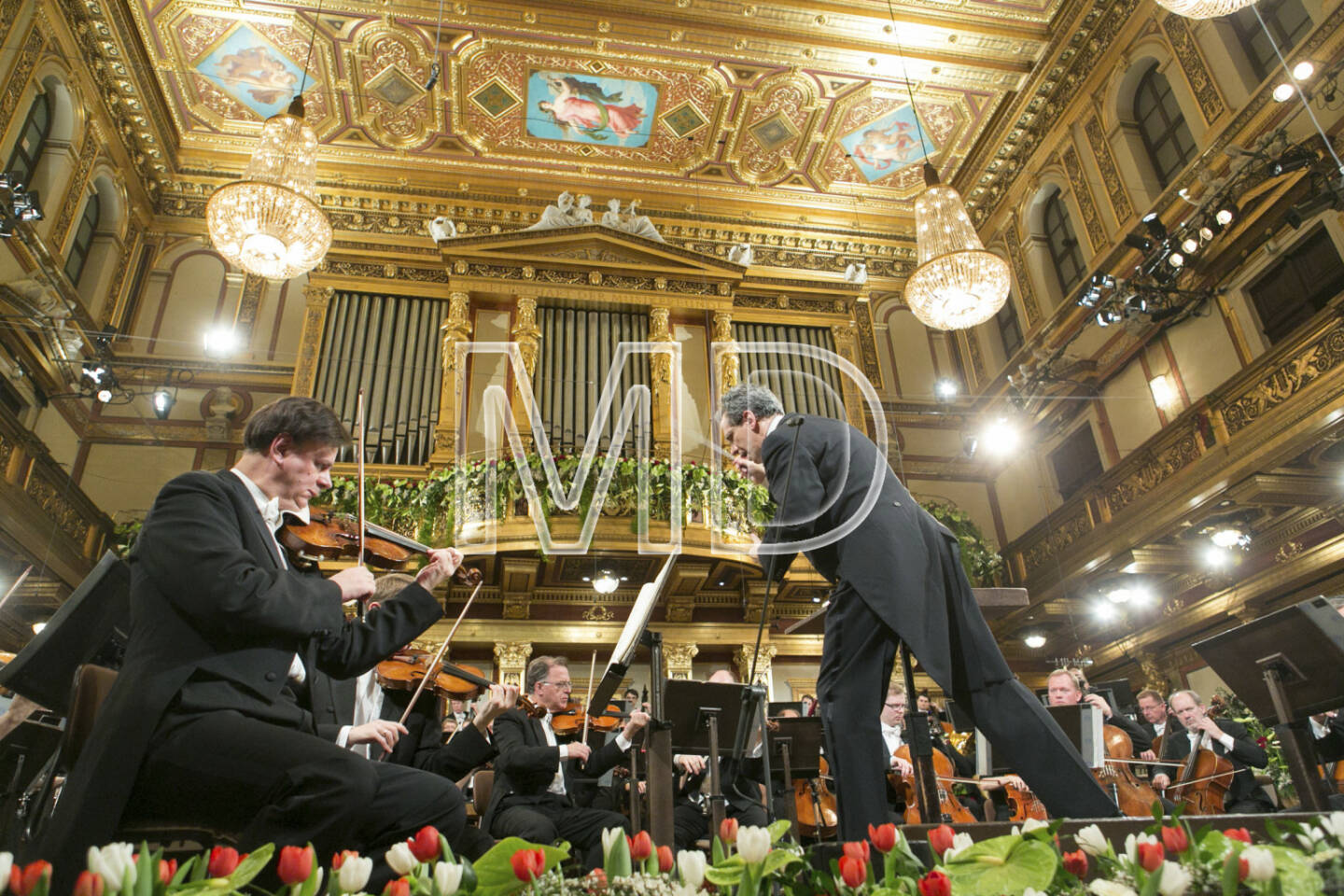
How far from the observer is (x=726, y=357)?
10602 mm

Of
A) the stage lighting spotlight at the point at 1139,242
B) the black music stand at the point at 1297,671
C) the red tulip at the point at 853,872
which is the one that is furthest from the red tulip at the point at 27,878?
the stage lighting spotlight at the point at 1139,242

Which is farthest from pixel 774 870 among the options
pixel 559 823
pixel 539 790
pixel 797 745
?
pixel 797 745

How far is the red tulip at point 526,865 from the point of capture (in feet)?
3.68

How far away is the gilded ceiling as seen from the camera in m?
11.0

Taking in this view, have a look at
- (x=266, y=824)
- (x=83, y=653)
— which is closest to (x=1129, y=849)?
(x=266, y=824)

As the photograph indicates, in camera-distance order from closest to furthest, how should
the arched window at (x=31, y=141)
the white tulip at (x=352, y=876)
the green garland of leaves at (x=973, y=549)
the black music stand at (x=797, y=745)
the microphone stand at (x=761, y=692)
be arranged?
the white tulip at (x=352, y=876)
the microphone stand at (x=761, y=692)
the black music stand at (x=797, y=745)
the arched window at (x=31, y=141)
the green garland of leaves at (x=973, y=549)

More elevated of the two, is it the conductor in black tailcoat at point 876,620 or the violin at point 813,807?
the conductor in black tailcoat at point 876,620

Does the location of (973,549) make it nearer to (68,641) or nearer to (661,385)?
(661,385)

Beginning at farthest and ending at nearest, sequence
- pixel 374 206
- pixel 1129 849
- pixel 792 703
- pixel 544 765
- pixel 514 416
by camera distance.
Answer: pixel 374 206 → pixel 514 416 → pixel 792 703 → pixel 544 765 → pixel 1129 849

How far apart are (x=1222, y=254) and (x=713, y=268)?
18.6 feet

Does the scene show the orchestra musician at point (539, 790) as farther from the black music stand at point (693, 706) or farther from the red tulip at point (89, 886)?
the red tulip at point (89, 886)

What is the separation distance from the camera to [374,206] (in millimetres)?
12578

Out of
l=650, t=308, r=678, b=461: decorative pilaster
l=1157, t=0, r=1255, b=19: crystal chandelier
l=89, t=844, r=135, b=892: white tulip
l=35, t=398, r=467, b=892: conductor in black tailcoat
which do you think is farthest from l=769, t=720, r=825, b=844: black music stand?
l=1157, t=0, r=1255, b=19: crystal chandelier

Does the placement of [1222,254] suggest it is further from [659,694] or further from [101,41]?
[101,41]
